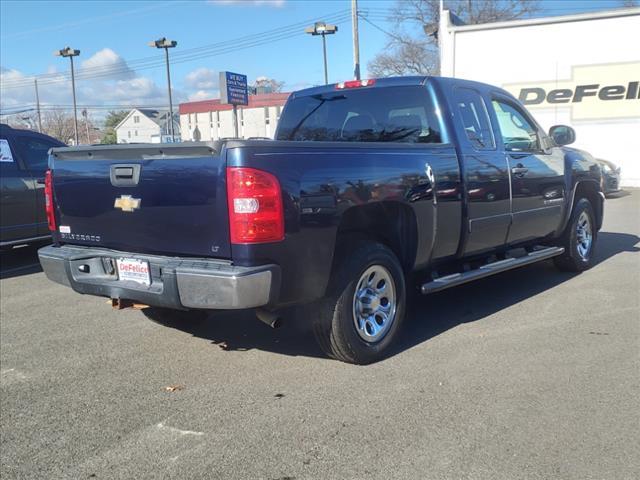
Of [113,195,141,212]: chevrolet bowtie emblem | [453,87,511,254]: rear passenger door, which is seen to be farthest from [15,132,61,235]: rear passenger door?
[453,87,511,254]: rear passenger door

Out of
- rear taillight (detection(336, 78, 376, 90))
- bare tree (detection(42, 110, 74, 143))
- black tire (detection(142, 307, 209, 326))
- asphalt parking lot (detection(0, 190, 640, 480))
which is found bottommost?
A: asphalt parking lot (detection(0, 190, 640, 480))

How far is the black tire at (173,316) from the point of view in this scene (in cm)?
519

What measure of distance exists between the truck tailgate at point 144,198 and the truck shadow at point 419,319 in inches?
35.3

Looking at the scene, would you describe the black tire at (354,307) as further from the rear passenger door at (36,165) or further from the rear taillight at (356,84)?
the rear passenger door at (36,165)

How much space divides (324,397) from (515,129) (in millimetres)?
3648

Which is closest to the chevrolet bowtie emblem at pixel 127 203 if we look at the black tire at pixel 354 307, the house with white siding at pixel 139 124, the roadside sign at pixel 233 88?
the black tire at pixel 354 307

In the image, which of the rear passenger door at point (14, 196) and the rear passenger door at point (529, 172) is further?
the rear passenger door at point (14, 196)

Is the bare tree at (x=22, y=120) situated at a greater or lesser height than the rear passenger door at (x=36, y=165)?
greater

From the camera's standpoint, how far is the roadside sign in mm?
22156

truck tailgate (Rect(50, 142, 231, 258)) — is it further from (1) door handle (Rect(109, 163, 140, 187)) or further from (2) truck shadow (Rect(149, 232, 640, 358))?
(2) truck shadow (Rect(149, 232, 640, 358))

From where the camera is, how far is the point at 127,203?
3924mm

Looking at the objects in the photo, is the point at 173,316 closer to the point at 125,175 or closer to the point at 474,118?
the point at 125,175

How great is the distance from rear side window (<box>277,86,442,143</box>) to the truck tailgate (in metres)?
2.14

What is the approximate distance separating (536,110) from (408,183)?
1726 cm
